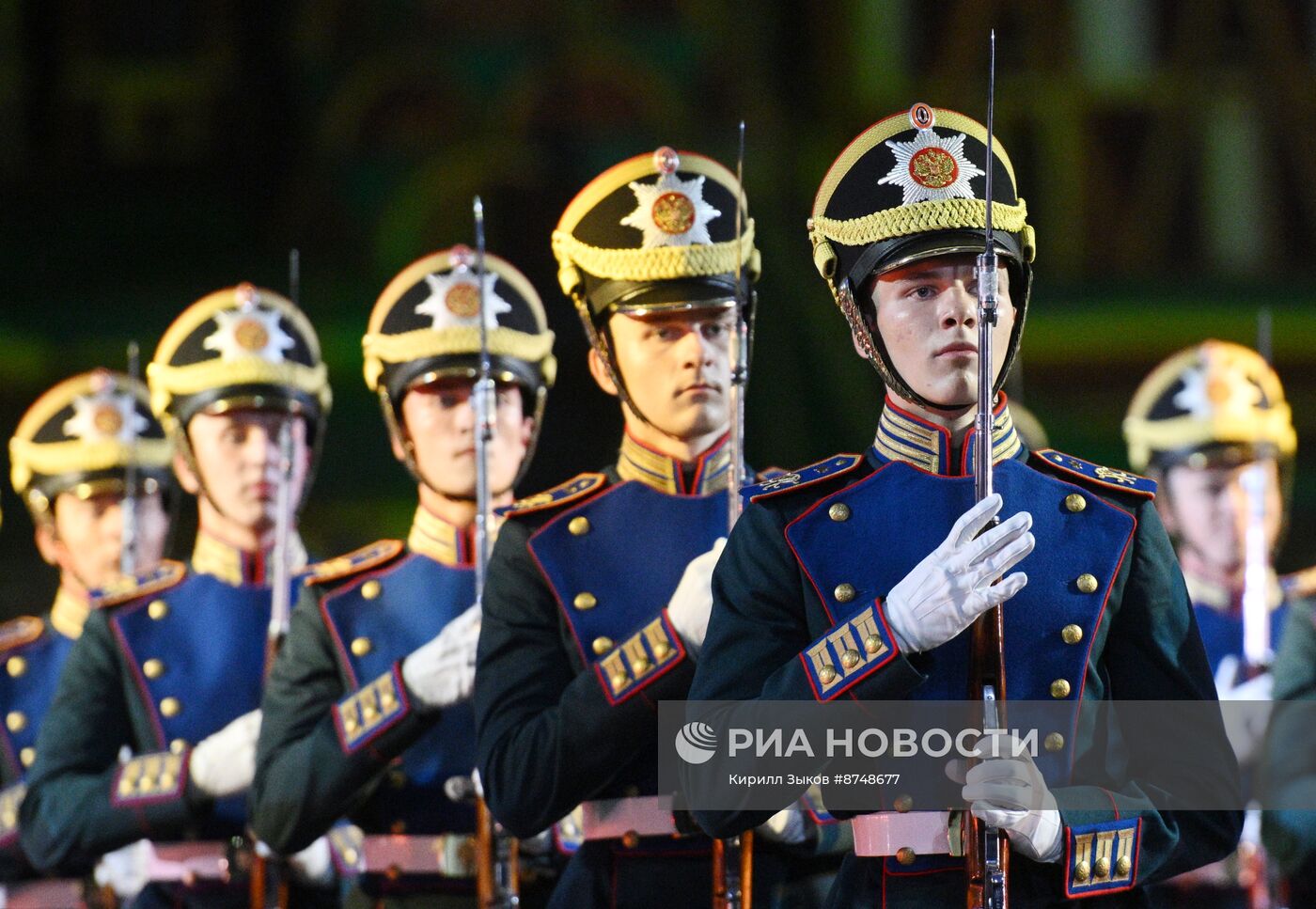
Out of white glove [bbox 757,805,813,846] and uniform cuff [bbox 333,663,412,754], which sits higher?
uniform cuff [bbox 333,663,412,754]

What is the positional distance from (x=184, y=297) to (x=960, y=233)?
7.10 m

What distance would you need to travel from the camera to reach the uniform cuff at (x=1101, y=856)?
135 inches

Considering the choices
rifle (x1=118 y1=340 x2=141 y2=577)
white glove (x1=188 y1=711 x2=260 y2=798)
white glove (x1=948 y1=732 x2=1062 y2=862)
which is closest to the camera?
white glove (x1=948 y1=732 x2=1062 y2=862)

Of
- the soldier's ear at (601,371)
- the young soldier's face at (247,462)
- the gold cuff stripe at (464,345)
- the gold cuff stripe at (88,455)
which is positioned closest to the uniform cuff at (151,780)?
the young soldier's face at (247,462)

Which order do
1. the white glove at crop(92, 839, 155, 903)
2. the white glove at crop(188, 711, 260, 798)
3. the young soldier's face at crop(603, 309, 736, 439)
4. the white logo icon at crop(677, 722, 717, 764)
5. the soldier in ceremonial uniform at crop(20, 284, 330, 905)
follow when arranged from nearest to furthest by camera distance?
the white logo icon at crop(677, 722, 717, 764) < the young soldier's face at crop(603, 309, 736, 439) < the white glove at crop(188, 711, 260, 798) < the soldier in ceremonial uniform at crop(20, 284, 330, 905) < the white glove at crop(92, 839, 155, 903)

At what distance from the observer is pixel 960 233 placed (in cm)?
367

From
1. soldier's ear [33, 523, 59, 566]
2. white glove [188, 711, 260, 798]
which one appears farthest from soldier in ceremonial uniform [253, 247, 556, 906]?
soldier's ear [33, 523, 59, 566]

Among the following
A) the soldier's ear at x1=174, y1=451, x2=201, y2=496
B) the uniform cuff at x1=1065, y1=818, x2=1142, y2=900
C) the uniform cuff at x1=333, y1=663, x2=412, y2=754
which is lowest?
the uniform cuff at x1=1065, y1=818, x2=1142, y2=900

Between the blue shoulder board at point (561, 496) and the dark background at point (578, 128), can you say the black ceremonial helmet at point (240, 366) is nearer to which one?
the blue shoulder board at point (561, 496)

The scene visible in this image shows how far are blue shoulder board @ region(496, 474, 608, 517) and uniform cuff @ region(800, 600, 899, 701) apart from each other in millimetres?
1199

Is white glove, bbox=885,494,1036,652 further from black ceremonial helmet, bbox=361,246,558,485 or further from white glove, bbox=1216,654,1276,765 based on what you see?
white glove, bbox=1216,654,1276,765

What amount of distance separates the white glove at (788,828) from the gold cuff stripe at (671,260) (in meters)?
1.03

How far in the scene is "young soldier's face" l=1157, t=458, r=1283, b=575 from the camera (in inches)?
281

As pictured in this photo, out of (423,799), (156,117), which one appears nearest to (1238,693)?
(423,799)
